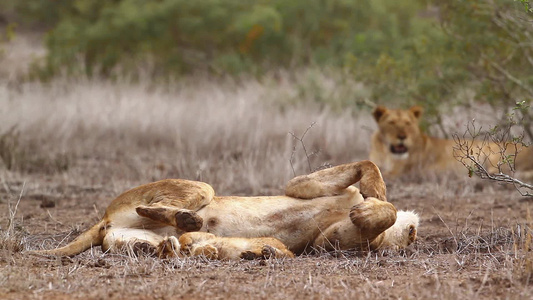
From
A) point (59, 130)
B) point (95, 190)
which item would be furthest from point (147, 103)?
point (95, 190)

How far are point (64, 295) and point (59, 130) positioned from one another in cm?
779

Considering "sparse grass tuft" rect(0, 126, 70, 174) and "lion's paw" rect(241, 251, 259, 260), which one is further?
"sparse grass tuft" rect(0, 126, 70, 174)

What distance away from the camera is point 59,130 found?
11.1 metres

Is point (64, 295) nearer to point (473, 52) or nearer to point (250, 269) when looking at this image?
point (250, 269)

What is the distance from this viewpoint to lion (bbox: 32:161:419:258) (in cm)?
442

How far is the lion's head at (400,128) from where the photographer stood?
374 inches

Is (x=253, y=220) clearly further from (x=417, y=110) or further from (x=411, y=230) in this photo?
(x=417, y=110)

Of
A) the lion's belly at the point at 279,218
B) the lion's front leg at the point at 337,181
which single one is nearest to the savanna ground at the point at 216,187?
the lion's belly at the point at 279,218

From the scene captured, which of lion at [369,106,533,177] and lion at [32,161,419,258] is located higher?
lion at [32,161,419,258]

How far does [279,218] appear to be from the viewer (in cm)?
467

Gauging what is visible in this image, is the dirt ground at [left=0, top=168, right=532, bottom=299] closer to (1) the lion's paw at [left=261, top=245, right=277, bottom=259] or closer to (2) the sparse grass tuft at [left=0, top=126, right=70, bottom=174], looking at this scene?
(1) the lion's paw at [left=261, top=245, right=277, bottom=259]

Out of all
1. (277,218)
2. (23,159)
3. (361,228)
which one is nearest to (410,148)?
(23,159)

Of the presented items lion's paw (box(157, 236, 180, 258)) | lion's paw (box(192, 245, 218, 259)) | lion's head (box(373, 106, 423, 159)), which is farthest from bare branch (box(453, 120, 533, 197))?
lion's paw (box(157, 236, 180, 258))

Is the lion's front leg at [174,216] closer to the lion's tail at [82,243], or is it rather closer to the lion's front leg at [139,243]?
the lion's front leg at [139,243]
